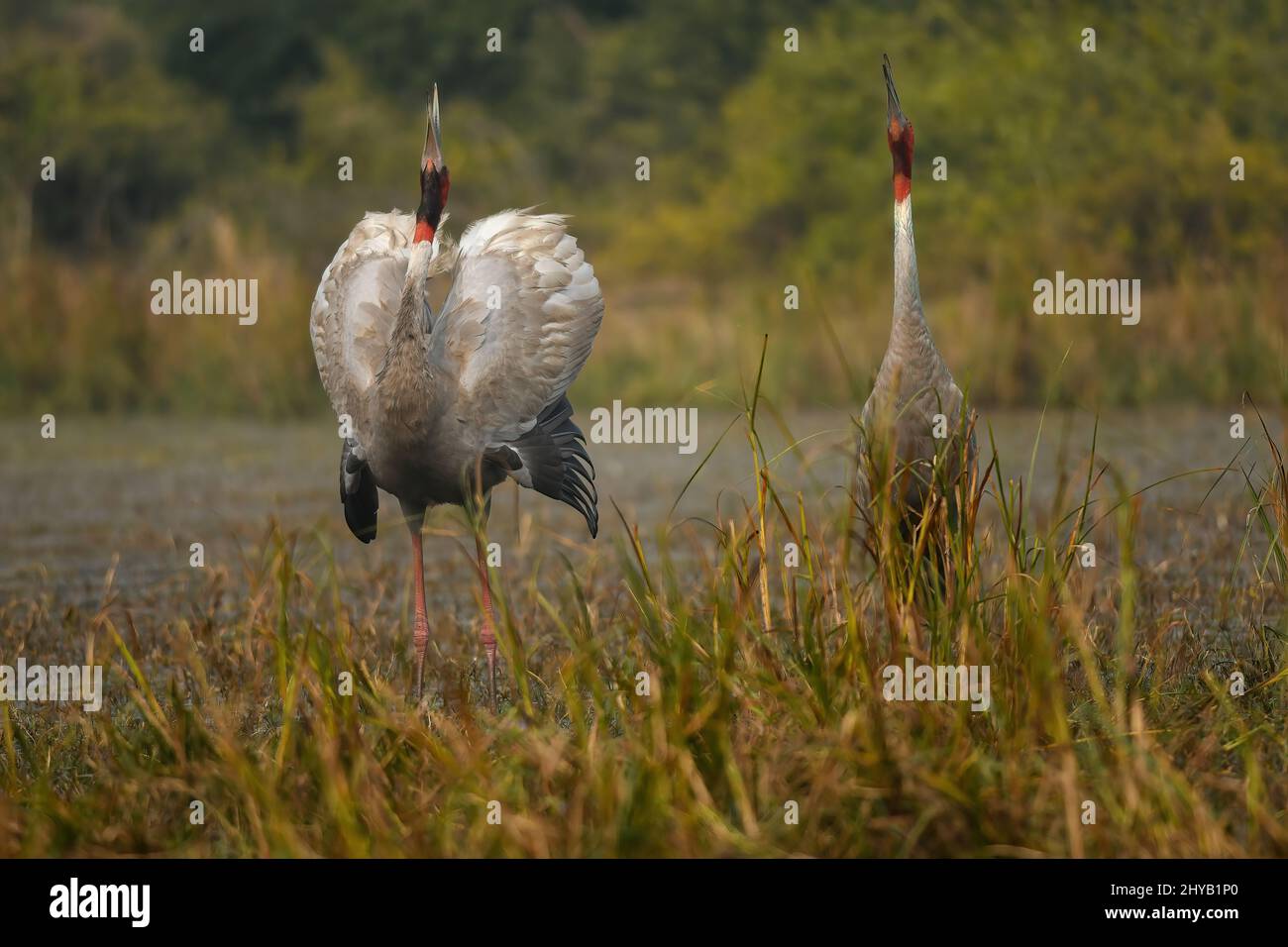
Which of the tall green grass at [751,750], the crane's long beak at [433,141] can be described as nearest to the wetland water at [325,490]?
the crane's long beak at [433,141]

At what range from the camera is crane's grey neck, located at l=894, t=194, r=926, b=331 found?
180 inches

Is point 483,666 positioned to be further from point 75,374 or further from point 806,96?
point 806,96

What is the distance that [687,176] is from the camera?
72.5 ft

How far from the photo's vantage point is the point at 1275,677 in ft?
12.5

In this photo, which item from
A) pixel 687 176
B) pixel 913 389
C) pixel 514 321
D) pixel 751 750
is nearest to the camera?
pixel 751 750

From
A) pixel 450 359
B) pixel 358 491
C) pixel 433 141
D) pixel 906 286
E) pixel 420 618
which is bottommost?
pixel 420 618

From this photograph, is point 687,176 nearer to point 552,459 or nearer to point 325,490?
point 325,490

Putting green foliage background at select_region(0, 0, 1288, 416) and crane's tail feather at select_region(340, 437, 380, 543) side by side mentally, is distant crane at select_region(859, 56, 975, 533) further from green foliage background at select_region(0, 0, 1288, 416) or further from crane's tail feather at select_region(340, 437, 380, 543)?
crane's tail feather at select_region(340, 437, 380, 543)

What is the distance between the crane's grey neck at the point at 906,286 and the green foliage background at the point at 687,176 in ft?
0.77

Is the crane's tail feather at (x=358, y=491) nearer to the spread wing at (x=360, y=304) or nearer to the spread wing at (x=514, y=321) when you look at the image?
the spread wing at (x=360, y=304)

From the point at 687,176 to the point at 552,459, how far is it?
17508 millimetres

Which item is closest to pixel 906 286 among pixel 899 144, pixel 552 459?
pixel 899 144

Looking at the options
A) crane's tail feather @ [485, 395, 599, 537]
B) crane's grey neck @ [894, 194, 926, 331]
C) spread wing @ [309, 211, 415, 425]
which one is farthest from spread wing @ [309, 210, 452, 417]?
crane's grey neck @ [894, 194, 926, 331]

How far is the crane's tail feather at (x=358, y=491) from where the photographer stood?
16.1 ft
